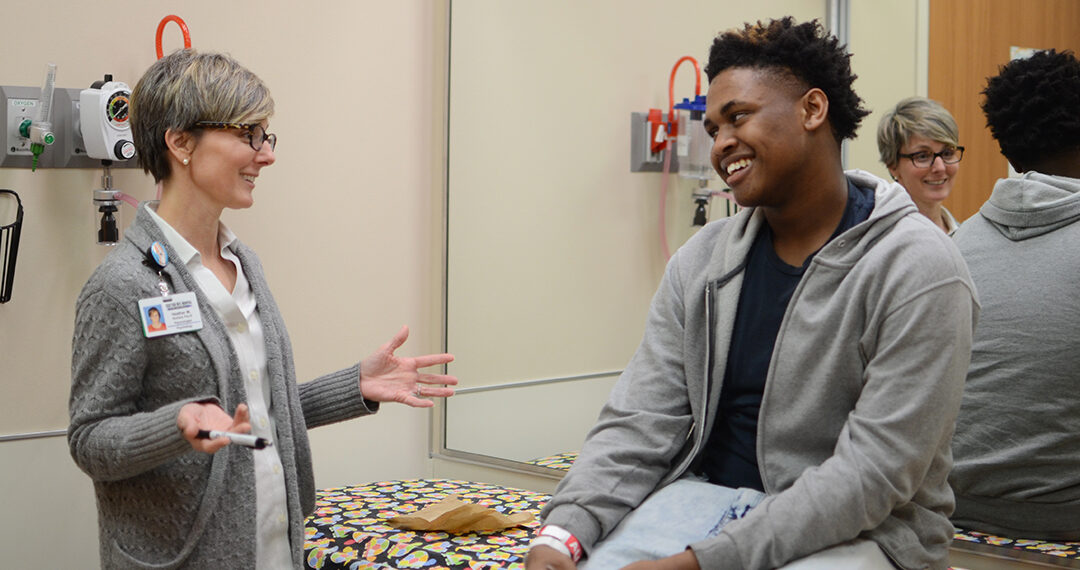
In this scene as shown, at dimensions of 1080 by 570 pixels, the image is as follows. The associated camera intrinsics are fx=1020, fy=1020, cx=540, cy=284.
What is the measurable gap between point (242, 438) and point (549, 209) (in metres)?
1.72

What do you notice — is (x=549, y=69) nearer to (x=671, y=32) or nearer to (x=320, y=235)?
(x=671, y=32)

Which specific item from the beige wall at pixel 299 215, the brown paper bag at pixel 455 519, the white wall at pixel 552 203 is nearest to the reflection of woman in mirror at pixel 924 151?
the white wall at pixel 552 203

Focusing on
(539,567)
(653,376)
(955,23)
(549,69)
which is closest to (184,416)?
(539,567)

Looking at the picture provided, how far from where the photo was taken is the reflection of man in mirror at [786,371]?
1.32 m

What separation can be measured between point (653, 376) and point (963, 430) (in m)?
0.70

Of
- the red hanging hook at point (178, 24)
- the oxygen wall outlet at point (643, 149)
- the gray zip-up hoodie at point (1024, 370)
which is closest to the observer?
the gray zip-up hoodie at point (1024, 370)

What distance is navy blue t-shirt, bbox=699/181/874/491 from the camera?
4.91 feet

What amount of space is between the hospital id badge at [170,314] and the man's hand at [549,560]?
679mm

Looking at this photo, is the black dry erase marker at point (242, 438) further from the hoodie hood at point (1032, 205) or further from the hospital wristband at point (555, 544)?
the hoodie hood at point (1032, 205)

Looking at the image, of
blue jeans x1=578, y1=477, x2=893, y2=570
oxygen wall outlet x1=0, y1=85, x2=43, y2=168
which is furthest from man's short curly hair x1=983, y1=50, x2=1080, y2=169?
oxygen wall outlet x1=0, y1=85, x2=43, y2=168

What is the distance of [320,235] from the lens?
283cm

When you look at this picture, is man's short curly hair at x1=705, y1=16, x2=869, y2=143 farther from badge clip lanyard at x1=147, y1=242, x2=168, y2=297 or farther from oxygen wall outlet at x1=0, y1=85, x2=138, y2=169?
oxygen wall outlet at x1=0, y1=85, x2=138, y2=169

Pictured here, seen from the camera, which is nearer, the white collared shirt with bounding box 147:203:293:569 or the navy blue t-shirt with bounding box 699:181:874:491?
the navy blue t-shirt with bounding box 699:181:874:491

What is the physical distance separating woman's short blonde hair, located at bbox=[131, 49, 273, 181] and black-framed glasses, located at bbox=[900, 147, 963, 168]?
4.08 ft
